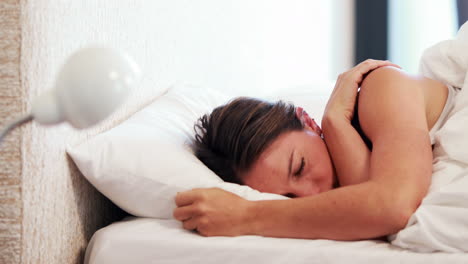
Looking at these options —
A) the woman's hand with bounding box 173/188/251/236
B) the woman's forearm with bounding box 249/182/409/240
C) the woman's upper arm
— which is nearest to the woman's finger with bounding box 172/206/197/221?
the woman's hand with bounding box 173/188/251/236

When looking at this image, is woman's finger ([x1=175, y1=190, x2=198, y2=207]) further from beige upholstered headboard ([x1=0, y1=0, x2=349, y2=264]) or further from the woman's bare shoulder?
the woman's bare shoulder

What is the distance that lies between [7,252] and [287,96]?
3.64 feet

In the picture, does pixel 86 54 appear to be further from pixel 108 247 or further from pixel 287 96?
pixel 287 96

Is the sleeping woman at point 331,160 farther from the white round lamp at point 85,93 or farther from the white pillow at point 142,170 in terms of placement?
the white round lamp at point 85,93

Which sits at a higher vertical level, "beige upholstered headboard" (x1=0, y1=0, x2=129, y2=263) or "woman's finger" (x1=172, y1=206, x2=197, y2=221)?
"beige upholstered headboard" (x1=0, y1=0, x2=129, y2=263)

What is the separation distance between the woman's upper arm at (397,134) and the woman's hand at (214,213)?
231mm

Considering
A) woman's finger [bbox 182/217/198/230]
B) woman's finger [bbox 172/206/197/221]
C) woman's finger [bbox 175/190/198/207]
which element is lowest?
woman's finger [bbox 182/217/198/230]

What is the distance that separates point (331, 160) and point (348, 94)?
16 centimetres

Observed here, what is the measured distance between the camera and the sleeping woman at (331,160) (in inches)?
33.7

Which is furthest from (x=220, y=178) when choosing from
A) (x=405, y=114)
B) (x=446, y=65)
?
(x=446, y=65)

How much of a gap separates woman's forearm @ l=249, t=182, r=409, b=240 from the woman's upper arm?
0.08ft

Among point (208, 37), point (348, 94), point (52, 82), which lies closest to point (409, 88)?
point (348, 94)

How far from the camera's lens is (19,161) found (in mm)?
737

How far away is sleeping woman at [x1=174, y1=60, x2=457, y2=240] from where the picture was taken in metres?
0.86
